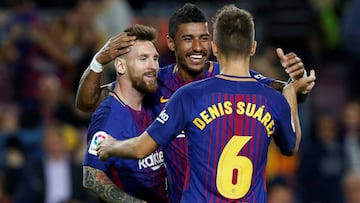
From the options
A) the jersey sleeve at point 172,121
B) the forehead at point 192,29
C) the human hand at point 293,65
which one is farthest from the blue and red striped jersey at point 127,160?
the human hand at point 293,65

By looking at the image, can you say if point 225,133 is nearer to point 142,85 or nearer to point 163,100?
point 142,85

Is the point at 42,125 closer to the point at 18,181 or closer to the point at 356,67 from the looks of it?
the point at 18,181

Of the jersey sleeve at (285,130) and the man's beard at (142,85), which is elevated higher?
the man's beard at (142,85)

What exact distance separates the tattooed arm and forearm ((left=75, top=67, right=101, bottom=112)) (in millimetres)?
611

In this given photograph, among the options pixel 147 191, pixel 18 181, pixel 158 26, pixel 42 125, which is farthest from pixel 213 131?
pixel 158 26

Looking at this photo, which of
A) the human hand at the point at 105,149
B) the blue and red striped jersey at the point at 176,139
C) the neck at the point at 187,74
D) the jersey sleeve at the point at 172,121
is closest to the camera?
the jersey sleeve at the point at 172,121

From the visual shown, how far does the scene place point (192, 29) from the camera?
721 centimetres

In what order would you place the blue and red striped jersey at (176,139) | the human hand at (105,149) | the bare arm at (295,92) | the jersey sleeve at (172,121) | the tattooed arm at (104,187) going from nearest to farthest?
the jersey sleeve at (172,121) → the human hand at (105,149) → the bare arm at (295,92) → the tattooed arm at (104,187) → the blue and red striped jersey at (176,139)

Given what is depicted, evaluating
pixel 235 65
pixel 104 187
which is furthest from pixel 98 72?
pixel 235 65

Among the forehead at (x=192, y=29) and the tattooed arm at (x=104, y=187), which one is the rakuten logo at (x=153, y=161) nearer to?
the tattooed arm at (x=104, y=187)

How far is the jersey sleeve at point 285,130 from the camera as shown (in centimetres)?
638

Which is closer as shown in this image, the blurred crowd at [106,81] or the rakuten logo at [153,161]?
the rakuten logo at [153,161]

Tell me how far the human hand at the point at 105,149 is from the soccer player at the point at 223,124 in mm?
18

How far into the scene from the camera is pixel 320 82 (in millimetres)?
14375
